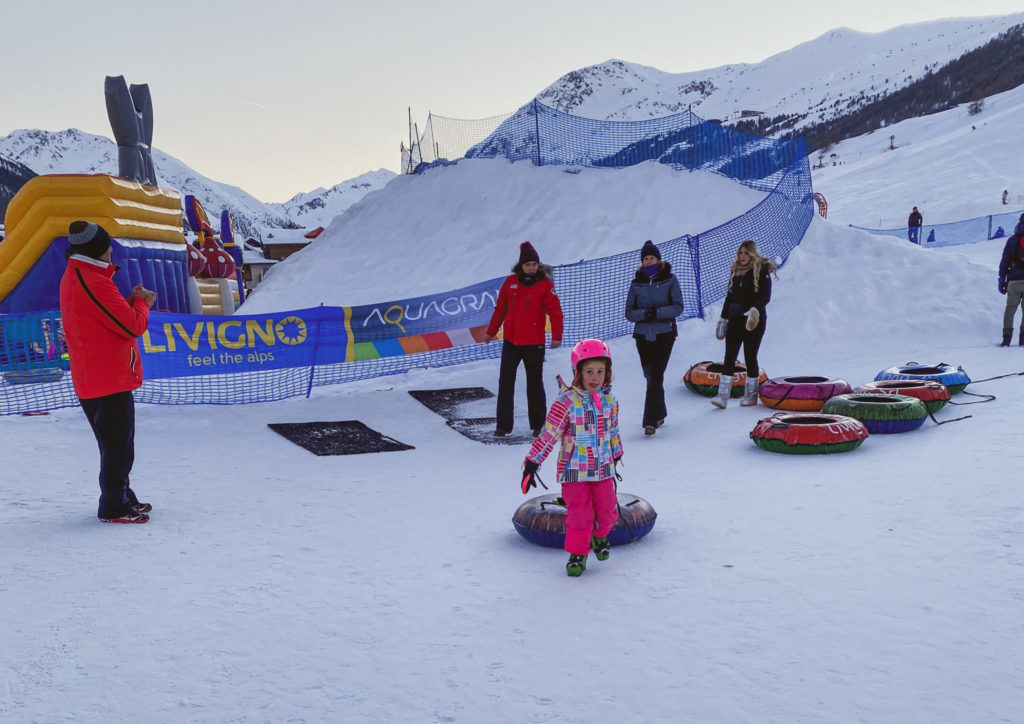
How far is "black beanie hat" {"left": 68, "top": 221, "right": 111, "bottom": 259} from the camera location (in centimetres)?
420

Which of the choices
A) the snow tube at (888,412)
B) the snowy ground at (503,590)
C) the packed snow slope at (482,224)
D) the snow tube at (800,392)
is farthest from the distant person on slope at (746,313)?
the packed snow slope at (482,224)

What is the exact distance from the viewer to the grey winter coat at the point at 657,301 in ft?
23.2

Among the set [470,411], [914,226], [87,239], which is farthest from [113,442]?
[914,226]

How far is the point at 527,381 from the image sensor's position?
7.54 metres

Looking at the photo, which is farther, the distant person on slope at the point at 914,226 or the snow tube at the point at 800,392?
the distant person on slope at the point at 914,226

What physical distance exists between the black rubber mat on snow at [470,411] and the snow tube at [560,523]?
10.1 feet

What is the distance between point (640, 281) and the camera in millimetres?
7230

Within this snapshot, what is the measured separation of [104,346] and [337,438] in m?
3.42

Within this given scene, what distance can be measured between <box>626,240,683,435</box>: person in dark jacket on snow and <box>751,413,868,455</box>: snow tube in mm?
1273

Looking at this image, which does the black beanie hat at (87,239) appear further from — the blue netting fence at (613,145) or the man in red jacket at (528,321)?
the blue netting fence at (613,145)

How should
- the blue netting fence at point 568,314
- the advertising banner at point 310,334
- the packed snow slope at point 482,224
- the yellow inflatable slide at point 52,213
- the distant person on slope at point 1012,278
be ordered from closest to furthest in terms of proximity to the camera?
1. the advertising banner at point 310,334
2. the blue netting fence at point 568,314
3. the distant person on slope at point 1012,278
4. the yellow inflatable slide at point 52,213
5. the packed snow slope at point 482,224

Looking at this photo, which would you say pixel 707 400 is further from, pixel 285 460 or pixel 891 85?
pixel 891 85

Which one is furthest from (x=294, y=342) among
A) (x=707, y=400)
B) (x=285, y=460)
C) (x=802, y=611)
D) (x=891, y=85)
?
(x=891, y=85)

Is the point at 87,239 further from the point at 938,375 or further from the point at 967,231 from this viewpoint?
the point at 967,231
